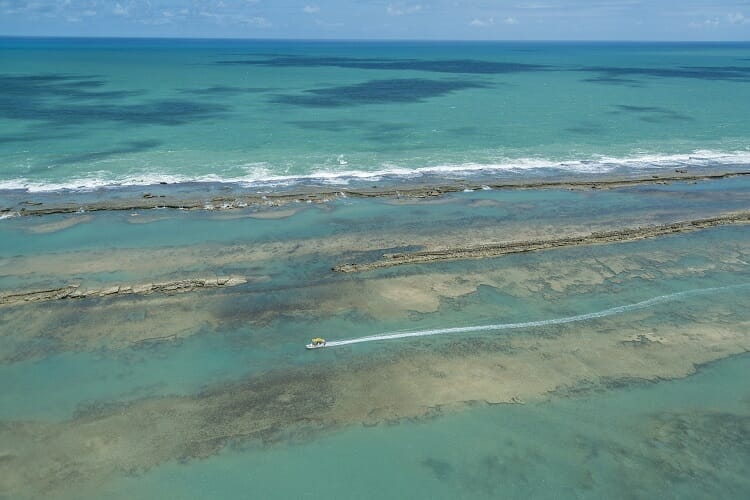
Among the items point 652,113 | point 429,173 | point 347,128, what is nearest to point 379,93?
point 347,128

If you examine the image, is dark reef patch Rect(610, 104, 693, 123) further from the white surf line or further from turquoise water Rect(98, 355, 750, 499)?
turquoise water Rect(98, 355, 750, 499)

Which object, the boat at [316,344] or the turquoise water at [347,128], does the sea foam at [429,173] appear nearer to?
the turquoise water at [347,128]

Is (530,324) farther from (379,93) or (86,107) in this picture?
(379,93)

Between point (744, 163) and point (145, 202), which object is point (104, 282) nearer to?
point (145, 202)

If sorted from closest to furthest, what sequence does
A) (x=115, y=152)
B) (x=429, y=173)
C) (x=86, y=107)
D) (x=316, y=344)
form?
(x=316, y=344) → (x=429, y=173) → (x=115, y=152) → (x=86, y=107)

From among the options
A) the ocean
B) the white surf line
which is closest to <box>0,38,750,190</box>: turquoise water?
the ocean

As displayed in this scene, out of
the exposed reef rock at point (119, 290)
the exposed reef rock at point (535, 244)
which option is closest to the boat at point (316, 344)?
the exposed reef rock at point (535, 244)
